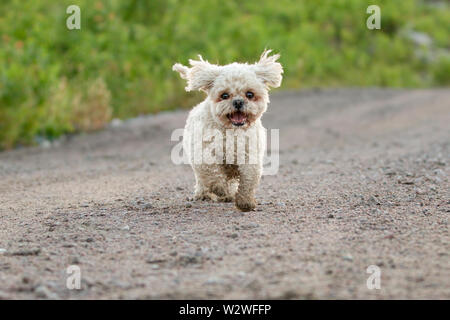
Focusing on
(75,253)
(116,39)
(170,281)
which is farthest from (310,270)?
(116,39)

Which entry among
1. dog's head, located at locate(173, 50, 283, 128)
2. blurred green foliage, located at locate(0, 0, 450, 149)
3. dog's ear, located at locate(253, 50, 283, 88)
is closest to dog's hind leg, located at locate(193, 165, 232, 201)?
dog's head, located at locate(173, 50, 283, 128)

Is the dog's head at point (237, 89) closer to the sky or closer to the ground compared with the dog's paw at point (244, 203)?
closer to the sky

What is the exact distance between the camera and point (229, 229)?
19.2 feet

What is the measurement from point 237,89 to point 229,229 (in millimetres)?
1366

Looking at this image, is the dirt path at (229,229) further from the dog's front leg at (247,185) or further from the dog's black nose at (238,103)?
the dog's black nose at (238,103)

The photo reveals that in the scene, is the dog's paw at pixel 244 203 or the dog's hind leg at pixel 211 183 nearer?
the dog's paw at pixel 244 203

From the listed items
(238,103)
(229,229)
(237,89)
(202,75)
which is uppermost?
(202,75)

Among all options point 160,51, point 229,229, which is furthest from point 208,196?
point 160,51

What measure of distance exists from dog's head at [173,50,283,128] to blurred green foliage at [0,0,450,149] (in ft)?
10.3

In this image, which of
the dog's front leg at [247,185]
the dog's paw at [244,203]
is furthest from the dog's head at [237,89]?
the dog's paw at [244,203]

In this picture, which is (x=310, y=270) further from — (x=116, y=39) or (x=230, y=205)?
(x=116, y=39)

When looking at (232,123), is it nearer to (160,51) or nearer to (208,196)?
(208,196)

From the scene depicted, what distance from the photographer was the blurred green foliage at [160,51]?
14.2m
